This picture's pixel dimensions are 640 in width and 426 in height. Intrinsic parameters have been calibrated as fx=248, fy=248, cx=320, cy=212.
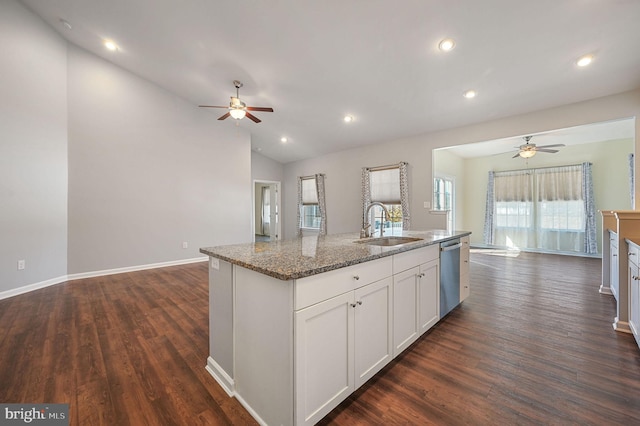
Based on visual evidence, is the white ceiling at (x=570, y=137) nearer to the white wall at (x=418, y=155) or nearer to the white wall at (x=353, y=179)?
the white wall at (x=418, y=155)

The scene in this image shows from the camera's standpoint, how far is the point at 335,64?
3449 mm

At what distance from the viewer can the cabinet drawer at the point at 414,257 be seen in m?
1.84

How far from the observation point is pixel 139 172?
479 cm

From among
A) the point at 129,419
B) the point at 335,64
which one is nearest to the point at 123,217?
the point at 129,419

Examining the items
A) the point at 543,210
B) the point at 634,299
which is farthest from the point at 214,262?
the point at 543,210

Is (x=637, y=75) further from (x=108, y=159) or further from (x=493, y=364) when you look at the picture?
(x=108, y=159)

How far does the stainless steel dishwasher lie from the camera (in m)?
2.49

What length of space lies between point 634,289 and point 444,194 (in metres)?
4.99

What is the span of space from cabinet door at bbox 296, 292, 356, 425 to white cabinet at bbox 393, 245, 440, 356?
544 mm

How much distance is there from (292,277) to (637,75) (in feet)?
16.1

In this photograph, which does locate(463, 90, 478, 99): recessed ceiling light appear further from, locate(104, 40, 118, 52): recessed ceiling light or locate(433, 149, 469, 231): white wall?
locate(104, 40, 118, 52): recessed ceiling light

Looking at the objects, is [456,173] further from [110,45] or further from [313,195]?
[110,45]

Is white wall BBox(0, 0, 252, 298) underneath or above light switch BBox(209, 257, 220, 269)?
above

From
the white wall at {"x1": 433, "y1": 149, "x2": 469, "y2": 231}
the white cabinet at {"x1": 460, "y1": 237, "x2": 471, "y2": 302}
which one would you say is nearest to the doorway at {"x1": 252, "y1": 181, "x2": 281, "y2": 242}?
the white wall at {"x1": 433, "y1": 149, "x2": 469, "y2": 231}
